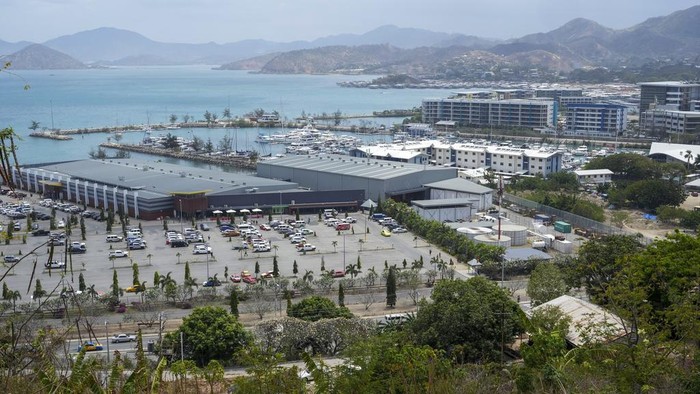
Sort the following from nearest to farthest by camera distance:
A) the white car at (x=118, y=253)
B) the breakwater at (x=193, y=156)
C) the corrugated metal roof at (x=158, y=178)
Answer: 1. the white car at (x=118, y=253)
2. the corrugated metal roof at (x=158, y=178)
3. the breakwater at (x=193, y=156)

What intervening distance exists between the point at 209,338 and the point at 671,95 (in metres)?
19.8

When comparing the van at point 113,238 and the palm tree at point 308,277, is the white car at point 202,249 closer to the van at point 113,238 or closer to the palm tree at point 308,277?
the van at point 113,238

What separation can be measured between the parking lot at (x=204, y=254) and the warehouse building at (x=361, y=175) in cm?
112

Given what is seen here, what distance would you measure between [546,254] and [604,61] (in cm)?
5763

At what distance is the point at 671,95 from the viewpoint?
71.1ft

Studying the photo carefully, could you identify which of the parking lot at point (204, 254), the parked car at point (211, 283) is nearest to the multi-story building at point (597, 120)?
the parking lot at point (204, 254)

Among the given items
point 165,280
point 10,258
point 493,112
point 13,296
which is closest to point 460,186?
point 165,280

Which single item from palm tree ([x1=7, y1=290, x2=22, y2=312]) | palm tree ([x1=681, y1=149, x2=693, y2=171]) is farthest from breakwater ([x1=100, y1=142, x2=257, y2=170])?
palm tree ([x1=7, y1=290, x2=22, y2=312])

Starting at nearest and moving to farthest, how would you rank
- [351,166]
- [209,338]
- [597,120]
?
[209,338], [351,166], [597,120]

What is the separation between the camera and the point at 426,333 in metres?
4.79

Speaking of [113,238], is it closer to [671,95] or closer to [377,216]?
[377,216]

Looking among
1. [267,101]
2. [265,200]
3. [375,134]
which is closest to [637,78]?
[267,101]

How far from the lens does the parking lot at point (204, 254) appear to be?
7668 mm

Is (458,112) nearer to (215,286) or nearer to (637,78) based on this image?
(215,286)
